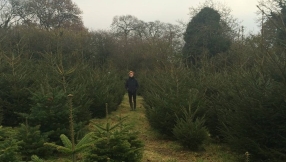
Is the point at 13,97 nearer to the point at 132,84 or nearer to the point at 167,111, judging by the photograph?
the point at 167,111

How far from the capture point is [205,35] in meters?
24.0

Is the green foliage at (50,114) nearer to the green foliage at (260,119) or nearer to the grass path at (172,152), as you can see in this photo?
the grass path at (172,152)

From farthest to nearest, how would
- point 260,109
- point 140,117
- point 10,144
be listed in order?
point 140,117, point 260,109, point 10,144

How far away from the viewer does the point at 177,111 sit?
9.48 m

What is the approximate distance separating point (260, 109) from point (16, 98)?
25.3 feet

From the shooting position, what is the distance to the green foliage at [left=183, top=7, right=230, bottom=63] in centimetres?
2348

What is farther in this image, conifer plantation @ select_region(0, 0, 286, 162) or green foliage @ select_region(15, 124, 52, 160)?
green foliage @ select_region(15, 124, 52, 160)

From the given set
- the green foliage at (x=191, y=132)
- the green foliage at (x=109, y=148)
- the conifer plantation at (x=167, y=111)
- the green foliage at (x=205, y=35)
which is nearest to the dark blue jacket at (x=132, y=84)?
the conifer plantation at (x=167, y=111)

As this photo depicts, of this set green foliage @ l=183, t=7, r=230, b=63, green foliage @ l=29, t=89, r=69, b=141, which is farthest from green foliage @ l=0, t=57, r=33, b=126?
green foliage @ l=183, t=7, r=230, b=63

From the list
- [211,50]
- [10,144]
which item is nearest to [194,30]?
[211,50]

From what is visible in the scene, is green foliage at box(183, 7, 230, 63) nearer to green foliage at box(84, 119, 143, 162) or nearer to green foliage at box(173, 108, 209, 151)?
green foliage at box(173, 108, 209, 151)

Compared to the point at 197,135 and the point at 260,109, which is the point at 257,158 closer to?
the point at 260,109

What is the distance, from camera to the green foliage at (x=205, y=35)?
23.5 meters

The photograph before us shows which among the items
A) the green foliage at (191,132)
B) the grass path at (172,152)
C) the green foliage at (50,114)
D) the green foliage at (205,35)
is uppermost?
the green foliage at (205,35)
